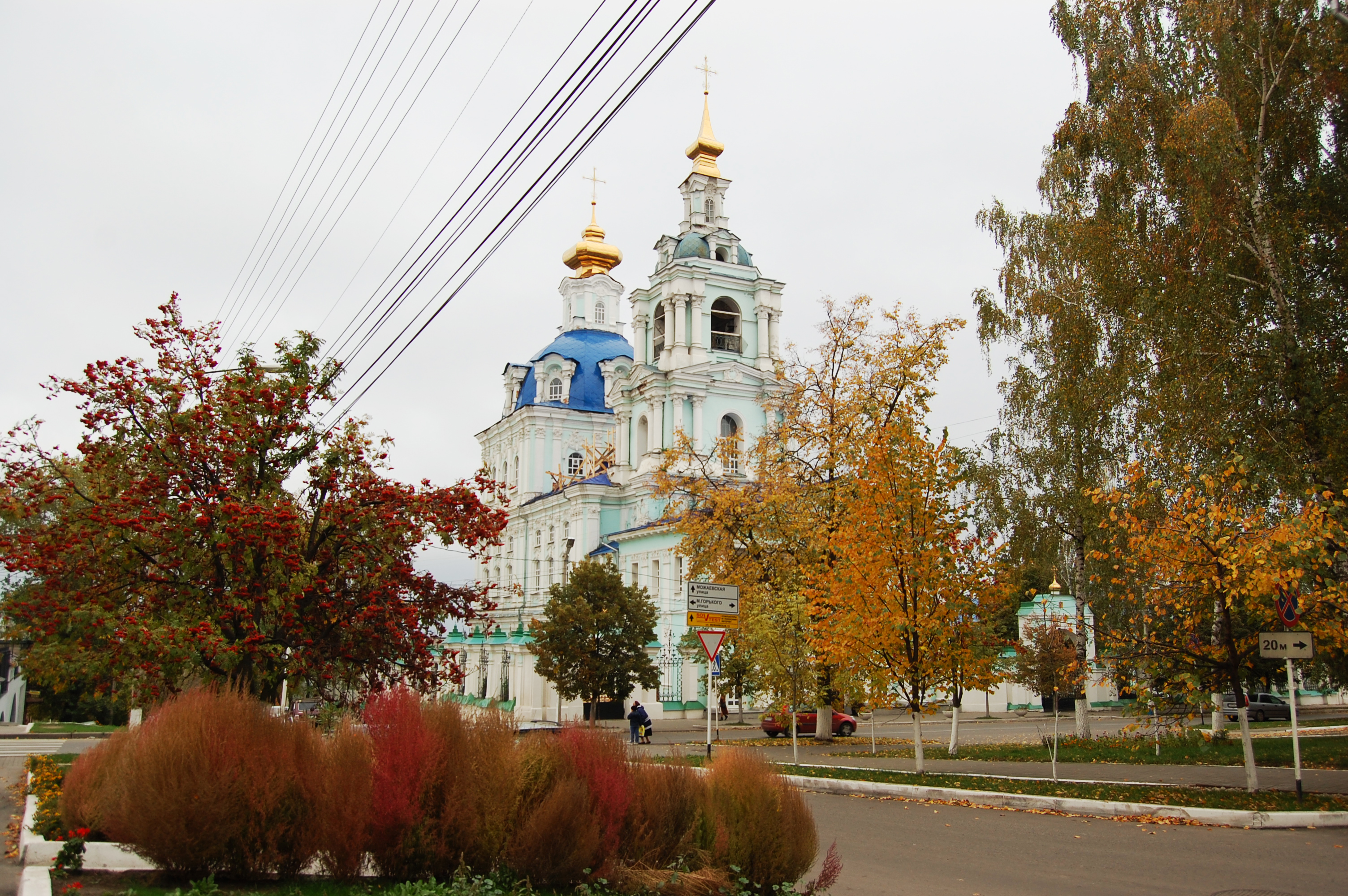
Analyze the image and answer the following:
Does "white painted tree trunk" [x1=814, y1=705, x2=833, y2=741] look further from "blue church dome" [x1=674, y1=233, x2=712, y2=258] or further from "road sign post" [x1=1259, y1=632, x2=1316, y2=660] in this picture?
"blue church dome" [x1=674, y1=233, x2=712, y2=258]

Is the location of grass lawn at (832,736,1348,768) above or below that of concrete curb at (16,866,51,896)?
below

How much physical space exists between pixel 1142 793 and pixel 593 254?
60487 mm

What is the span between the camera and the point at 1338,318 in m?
17.2

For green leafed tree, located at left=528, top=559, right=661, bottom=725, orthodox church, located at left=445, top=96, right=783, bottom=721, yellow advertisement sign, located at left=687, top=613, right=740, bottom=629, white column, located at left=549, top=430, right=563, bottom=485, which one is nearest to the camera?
yellow advertisement sign, located at left=687, top=613, right=740, bottom=629

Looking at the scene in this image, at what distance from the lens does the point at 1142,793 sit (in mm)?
13703

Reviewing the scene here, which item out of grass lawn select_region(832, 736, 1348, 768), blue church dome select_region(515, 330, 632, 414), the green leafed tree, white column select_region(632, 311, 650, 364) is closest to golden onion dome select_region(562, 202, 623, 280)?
blue church dome select_region(515, 330, 632, 414)

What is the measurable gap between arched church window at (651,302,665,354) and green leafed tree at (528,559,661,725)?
17773mm

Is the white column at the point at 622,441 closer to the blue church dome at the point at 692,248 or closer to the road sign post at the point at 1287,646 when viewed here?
the blue church dome at the point at 692,248

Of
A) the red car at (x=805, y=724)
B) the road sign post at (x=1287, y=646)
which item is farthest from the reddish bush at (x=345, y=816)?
the red car at (x=805, y=724)

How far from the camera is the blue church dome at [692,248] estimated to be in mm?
49875

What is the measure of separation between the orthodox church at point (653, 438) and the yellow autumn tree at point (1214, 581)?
28499 mm

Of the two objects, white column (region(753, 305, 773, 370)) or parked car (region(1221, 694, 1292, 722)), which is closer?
parked car (region(1221, 694, 1292, 722))

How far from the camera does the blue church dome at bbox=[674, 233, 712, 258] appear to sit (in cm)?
4988

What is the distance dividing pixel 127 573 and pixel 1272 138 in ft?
66.6
